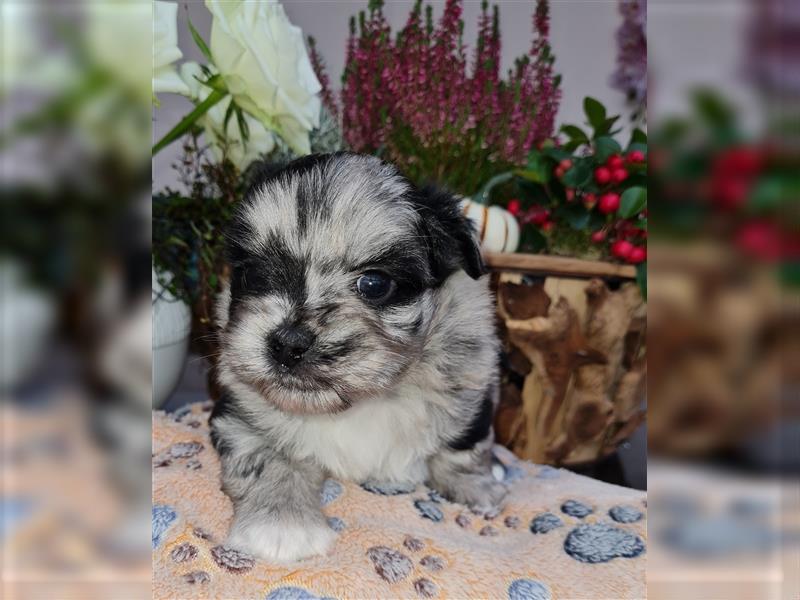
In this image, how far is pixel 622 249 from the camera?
2.21 m

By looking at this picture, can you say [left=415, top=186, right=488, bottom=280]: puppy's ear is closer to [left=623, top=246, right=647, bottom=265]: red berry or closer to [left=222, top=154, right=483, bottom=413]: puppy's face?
[left=222, top=154, right=483, bottom=413]: puppy's face

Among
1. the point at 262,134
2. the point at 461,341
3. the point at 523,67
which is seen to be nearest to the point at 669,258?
the point at 461,341

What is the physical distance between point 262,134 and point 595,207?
1314 mm

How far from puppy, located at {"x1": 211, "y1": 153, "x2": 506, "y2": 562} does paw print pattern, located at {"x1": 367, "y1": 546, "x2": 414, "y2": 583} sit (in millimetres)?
130

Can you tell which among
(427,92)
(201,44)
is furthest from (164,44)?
(427,92)

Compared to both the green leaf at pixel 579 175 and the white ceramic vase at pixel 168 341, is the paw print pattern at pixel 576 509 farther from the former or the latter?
the white ceramic vase at pixel 168 341

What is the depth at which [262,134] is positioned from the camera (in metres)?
2.01

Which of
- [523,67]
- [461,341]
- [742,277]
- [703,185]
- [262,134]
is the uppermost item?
[523,67]

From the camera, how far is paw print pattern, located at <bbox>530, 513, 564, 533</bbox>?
5.70 ft

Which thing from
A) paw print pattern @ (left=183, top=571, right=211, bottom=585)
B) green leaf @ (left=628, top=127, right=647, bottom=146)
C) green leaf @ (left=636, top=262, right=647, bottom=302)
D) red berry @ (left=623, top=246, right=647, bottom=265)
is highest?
green leaf @ (left=628, top=127, right=647, bottom=146)

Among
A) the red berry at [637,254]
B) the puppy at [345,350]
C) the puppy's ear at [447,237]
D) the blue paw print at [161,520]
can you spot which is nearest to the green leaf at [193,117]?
the puppy at [345,350]

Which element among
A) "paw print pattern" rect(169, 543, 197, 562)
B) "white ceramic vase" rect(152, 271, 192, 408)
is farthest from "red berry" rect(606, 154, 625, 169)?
"paw print pattern" rect(169, 543, 197, 562)

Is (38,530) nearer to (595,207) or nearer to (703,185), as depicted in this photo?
(703,185)

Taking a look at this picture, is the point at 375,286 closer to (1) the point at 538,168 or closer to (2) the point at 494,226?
(2) the point at 494,226
